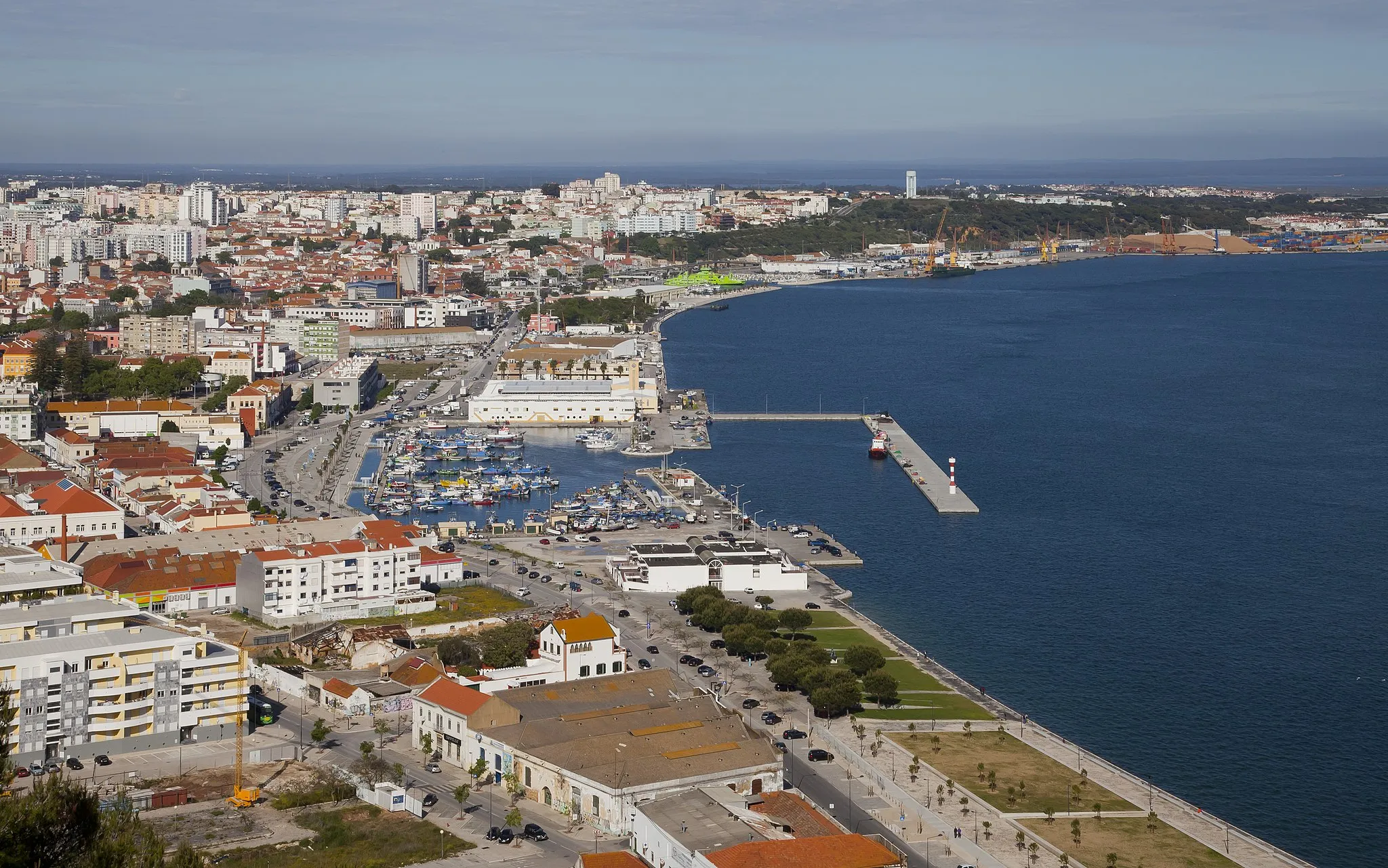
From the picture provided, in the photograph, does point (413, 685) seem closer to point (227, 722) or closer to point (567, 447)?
point (227, 722)

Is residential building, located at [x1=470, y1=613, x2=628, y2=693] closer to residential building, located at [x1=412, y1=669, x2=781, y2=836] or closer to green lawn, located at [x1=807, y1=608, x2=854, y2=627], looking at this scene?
residential building, located at [x1=412, y1=669, x2=781, y2=836]

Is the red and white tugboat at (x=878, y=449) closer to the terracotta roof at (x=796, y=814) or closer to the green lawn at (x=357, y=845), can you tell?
the terracotta roof at (x=796, y=814)

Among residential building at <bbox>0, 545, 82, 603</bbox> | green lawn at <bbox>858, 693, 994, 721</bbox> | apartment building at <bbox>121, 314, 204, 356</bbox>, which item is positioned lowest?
green lawn at <bbox>858, 693, 994, 721</bbox>

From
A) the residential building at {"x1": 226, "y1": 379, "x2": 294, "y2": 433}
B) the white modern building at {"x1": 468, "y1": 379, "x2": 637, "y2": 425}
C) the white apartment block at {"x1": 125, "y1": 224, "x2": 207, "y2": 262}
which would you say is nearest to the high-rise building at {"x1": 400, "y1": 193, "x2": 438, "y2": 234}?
the white apartment block at {"x1": 125, "y1": 224, "x2": 207, "y2": 262}

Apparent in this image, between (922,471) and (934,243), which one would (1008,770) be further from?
(934,243)

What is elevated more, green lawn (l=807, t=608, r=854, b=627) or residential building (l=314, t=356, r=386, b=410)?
residential building (l=314, t=356, r=386, b=410)

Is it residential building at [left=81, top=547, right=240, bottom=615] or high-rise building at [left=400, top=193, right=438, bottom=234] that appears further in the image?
high-rise building at [left=400, top=193, right=438, bottom=234]

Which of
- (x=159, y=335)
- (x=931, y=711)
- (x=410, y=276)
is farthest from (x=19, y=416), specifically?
(x=410, y=276)
